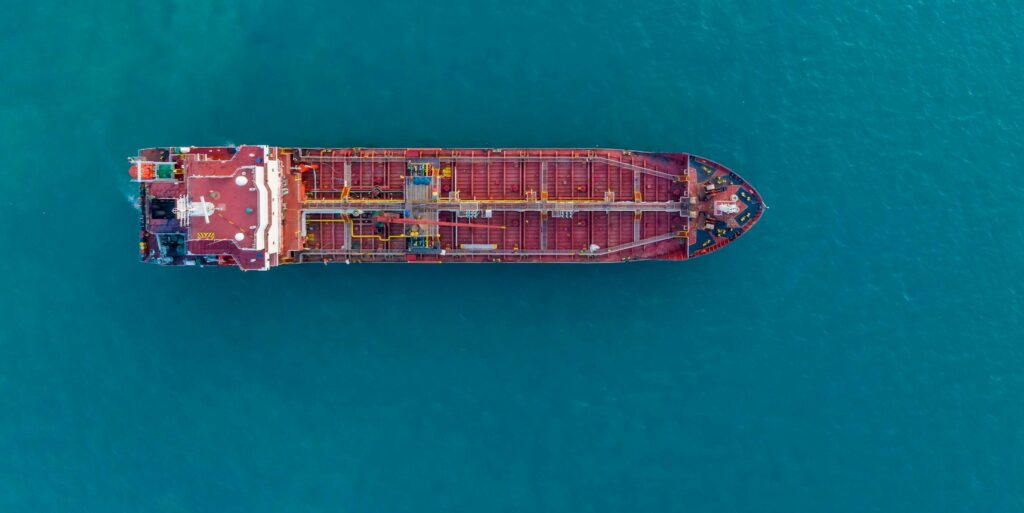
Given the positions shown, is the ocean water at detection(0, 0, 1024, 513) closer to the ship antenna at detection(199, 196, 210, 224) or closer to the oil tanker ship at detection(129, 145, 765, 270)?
the oil tanker ship at detection(129, 145, 765, 270)

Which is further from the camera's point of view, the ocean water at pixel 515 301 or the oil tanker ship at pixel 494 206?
the ocean water at pixel 515 301

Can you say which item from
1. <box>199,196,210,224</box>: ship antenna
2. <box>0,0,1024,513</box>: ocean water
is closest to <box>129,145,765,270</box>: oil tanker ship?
<box>0,0,1024,513</box>: ocean water

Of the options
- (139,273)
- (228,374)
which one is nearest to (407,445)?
(228,374)

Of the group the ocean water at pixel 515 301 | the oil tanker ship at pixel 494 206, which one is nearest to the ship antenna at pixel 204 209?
the oil tanker ship at pixel 494 206

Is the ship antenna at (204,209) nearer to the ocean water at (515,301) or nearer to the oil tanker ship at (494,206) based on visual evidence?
the oil tanker ship at (494,206)

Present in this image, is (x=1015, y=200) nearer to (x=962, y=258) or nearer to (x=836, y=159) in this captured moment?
(x=962, y=258)

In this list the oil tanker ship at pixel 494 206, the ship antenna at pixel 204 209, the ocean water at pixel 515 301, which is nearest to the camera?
the ship antenna at pixel 204 209

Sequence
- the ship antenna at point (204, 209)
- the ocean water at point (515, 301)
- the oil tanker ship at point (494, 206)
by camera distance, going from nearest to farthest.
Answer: the ship antenna at point (204, 209) < the oil tanker ship at point (494, 206) < the ocean water at point (515, 301)

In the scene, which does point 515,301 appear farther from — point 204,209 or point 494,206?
point 204,209
